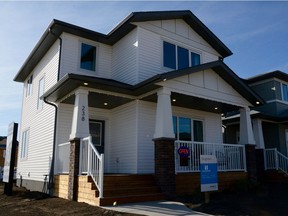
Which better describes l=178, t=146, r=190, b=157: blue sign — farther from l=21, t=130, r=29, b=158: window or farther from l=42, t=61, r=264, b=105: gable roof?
l=21, t=130, r=29, b=158: window

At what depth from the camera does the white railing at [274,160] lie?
15302mm

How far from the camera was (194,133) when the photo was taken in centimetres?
1429

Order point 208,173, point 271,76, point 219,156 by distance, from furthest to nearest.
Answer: point 271,76 < point 219,156 < point 208,173

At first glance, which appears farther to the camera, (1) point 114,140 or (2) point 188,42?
(2) point 188,42

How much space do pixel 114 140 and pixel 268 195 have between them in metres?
6.45

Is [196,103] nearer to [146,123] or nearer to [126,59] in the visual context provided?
[146,123]

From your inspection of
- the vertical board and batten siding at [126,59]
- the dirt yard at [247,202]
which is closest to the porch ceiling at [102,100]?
the vertical board and batten siding at [126,59]

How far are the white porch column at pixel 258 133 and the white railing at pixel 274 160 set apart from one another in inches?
17.7

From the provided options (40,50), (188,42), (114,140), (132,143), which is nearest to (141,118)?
(132,143)

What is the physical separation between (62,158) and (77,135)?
7.08 feet

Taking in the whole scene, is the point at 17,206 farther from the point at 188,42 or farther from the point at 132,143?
the point at 188,42

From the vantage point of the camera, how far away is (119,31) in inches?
531

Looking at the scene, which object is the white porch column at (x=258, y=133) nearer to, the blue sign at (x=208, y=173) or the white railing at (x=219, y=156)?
the white railing at (x=219, y=156)

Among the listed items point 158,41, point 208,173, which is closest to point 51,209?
point 208,173
